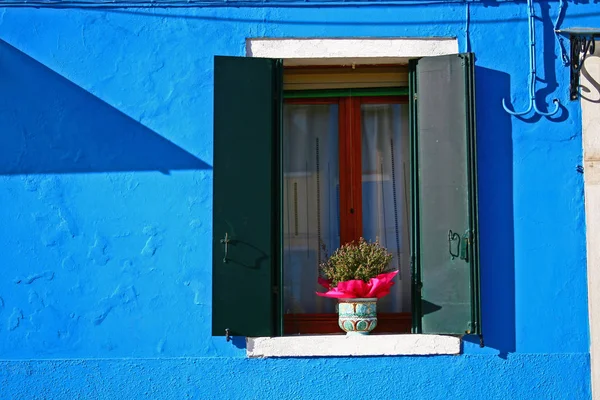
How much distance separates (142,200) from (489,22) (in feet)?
7.67

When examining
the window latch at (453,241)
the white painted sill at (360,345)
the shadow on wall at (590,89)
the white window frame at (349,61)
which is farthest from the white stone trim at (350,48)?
the white painted sill at (360,345)

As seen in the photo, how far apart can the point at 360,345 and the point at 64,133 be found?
2155 mm

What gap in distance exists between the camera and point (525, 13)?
18.8 feet

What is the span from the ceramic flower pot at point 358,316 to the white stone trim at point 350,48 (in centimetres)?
147

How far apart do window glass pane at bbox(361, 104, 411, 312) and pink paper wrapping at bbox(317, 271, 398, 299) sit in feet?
1.30

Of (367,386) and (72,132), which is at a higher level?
(72,132)

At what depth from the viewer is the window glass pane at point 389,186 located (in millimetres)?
5949

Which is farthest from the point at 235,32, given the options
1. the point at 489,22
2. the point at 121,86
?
the point at 489,22

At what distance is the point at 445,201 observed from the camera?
5574 millimetres

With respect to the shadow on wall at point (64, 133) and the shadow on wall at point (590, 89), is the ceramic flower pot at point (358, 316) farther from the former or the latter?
the shadow on wall at point (590, 89)

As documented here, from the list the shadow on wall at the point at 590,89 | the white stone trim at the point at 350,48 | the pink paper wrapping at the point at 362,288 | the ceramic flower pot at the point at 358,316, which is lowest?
the ceramic flower pot at the point at 358,316

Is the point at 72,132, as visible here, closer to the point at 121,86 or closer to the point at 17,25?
the point at 121,86

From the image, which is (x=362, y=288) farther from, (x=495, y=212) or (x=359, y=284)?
(x=495, y=212)

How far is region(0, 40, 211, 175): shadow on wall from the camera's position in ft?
18.5
